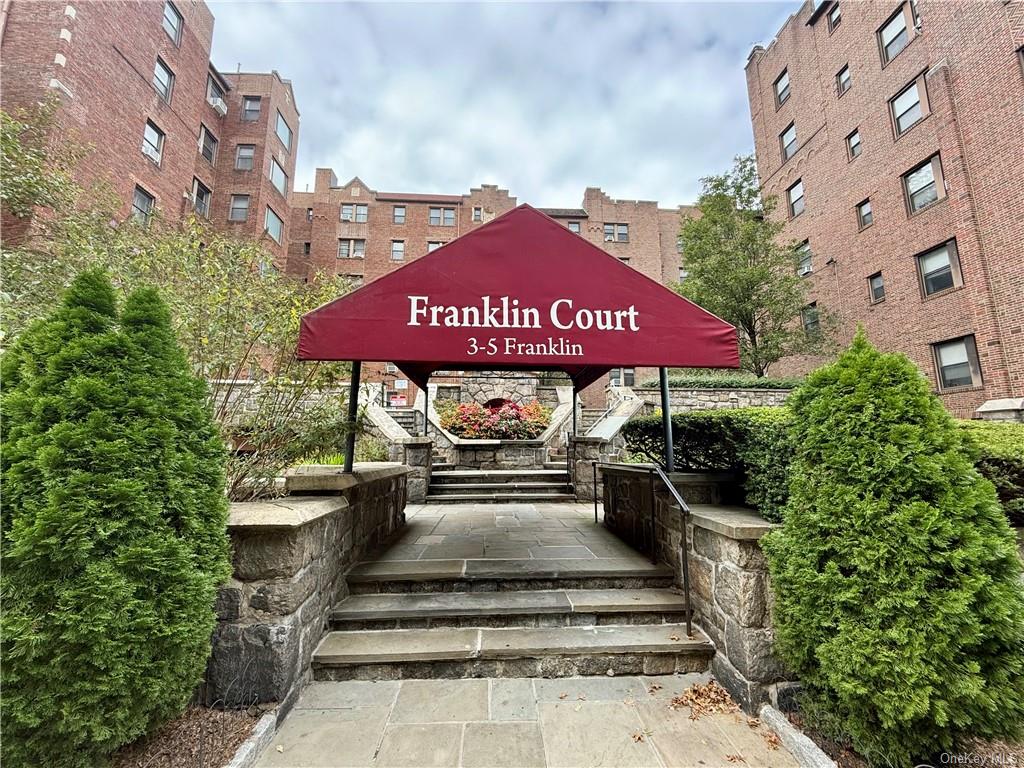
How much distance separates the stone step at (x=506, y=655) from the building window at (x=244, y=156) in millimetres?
22974

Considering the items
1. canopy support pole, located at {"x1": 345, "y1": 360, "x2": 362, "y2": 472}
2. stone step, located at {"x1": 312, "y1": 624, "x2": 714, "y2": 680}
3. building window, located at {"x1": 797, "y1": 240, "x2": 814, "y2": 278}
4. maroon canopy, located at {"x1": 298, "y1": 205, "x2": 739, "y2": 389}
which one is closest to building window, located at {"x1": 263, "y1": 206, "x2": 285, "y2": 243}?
canopy support pole, located at {"x1": 345, "y1": 360, "x2": 362, "y2": 472}

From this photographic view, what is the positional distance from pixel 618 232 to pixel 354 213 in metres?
17.1

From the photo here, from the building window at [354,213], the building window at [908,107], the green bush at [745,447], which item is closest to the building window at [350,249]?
the building window at [354,213]

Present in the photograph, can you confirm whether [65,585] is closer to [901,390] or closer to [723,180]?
[901,390]

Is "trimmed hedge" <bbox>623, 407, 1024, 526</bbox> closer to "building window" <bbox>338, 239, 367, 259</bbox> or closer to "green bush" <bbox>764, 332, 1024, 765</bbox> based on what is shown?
"green bush" <bbox>764, 332, 1024, 765</bbox>

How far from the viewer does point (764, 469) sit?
2725 mm

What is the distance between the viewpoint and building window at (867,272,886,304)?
13.1 m

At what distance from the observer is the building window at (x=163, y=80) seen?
45.3 ft

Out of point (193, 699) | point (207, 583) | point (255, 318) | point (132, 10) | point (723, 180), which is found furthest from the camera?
point (723, 180)

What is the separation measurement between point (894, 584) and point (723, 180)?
1673cm

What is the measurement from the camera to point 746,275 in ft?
44.4

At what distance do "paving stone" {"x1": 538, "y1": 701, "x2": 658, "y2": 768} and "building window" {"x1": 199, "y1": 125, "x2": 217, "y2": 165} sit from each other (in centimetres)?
2315

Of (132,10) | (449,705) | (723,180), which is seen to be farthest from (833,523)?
(132,10)

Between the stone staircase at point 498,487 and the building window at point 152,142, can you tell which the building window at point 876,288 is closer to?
the stone staircase at point 498,487
